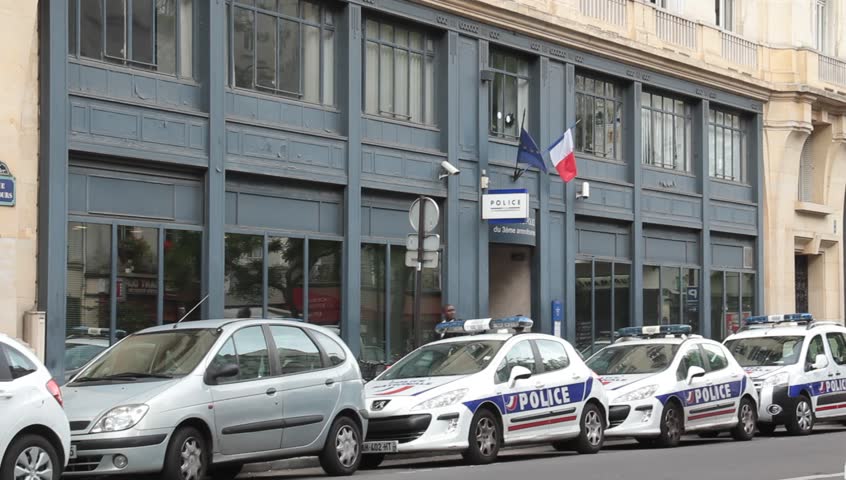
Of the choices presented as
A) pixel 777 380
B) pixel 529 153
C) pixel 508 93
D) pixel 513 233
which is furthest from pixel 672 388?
pixel 508 93

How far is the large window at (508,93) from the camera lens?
27.5 metres

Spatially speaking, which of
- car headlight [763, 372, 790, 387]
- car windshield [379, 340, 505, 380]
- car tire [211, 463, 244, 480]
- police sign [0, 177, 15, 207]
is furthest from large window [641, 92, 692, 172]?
car tire [211, 463, 244, 480]

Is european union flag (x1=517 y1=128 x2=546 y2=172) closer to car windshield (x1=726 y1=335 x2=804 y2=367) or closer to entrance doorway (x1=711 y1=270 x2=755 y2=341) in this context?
car windshield (x1=726 y1=335 x2=804 y2=367)

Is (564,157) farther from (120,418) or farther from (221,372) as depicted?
(120,418)

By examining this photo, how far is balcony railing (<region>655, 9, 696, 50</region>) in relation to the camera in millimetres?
32031

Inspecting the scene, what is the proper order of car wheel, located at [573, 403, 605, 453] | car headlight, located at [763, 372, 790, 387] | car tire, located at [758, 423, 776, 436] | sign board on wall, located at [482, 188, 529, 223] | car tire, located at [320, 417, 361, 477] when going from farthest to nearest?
1. sign board on wall, located at [482, 188, 529, 223]
2. car tire, located at [758, 423, 776, 436]
3. car headlight, located at [763, 372, 790, 387]
4. car wheel, located at [573, 403, 605, 453]
5. car tire, located at [320, 417, 361, 477]

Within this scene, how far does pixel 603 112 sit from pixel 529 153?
4.31 meters

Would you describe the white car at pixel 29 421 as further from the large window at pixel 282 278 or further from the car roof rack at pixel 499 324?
the large window at pixel 282 278

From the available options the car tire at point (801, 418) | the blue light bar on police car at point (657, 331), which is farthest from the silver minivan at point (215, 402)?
the car tire at point (801, 418)

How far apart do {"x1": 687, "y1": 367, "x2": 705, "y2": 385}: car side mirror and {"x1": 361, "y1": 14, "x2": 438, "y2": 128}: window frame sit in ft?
24.4

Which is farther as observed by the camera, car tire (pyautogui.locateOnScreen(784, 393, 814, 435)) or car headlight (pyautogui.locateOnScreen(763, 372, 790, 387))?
car headlight (pyautogui.locateOnScreen(763, 372, 790, 387))

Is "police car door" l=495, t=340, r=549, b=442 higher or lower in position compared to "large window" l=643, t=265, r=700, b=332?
lower

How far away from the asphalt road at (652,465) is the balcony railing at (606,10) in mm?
11757

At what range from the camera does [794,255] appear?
37.1m
